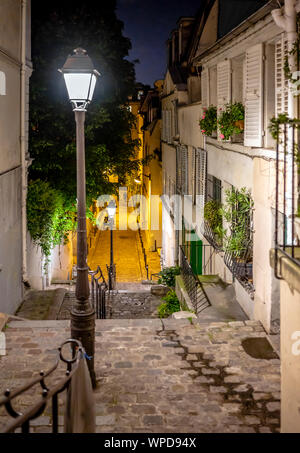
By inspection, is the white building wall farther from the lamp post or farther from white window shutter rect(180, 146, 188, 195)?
white window shutter rect(180, 146, 188, 195)

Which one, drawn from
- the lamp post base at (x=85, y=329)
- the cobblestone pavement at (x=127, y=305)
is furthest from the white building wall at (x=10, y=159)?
the lamp post base at (x=85, y=329)

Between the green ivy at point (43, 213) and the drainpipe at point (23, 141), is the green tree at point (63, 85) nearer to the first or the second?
the green ivy at point (43, 213)

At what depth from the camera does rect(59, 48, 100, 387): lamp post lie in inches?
271

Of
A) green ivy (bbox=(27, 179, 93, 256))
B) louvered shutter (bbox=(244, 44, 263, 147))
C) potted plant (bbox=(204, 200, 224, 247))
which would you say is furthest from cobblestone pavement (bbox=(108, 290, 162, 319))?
louvered shutter (bbox=(244, 44, 263, 147))

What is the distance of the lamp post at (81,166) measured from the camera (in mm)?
6871

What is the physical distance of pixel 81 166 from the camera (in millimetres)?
7113

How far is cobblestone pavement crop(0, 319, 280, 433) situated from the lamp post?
80 centimetres

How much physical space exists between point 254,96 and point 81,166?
4555 millimetres

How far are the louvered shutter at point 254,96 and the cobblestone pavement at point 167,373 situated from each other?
3.83 metres

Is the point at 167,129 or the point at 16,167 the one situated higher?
the point at 167,129

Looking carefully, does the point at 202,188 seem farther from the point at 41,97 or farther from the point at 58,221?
the point at 41,97
